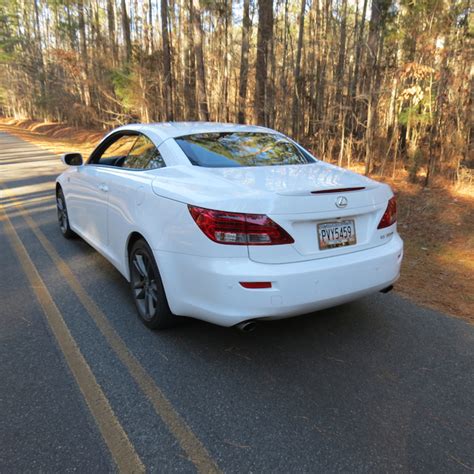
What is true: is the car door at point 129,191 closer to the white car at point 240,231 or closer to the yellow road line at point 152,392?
the white car at point 240,231

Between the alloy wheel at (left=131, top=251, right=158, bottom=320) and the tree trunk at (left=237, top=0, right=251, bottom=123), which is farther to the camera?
the tree trunk at (left=237, top=0, right=251, bottom=123)

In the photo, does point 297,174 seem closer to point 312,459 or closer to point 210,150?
point 210,150

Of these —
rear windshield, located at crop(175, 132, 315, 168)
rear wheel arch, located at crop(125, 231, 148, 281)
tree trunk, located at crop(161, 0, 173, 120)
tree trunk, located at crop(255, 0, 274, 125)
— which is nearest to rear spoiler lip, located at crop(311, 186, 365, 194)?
rear windshield, located at crop(175, 132, 315, 168)

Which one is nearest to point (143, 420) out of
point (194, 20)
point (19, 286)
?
point (19, 286)

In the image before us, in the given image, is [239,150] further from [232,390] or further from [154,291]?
[232,390]

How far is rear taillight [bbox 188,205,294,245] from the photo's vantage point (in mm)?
2697

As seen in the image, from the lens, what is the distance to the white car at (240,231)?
2717 mm

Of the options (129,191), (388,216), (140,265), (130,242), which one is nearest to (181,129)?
(129,191)

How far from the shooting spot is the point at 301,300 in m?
2.77

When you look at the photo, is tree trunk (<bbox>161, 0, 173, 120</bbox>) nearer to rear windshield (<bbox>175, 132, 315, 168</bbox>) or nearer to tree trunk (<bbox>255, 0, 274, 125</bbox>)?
tree trunk (<bbox>255, 0, 274, 125</bbox>)

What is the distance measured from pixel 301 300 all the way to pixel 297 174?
1.08m

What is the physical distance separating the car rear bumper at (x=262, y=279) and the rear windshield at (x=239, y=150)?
997 mm

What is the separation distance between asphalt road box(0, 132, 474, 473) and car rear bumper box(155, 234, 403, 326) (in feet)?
1.54

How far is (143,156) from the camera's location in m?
4.02
